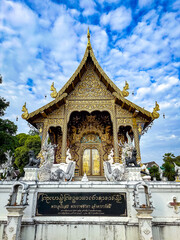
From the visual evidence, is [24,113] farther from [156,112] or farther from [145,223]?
[145,223]

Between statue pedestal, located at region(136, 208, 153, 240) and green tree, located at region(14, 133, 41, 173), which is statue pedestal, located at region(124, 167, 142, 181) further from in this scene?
green tree, located at region(14, 133, 41, 173)

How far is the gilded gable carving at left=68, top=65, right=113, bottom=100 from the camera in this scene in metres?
10.2

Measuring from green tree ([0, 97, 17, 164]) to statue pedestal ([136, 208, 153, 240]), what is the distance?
9466 millimetres

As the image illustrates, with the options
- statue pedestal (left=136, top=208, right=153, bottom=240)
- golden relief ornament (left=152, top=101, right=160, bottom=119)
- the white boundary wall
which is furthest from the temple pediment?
statue pedestal (left=136, top=208, right=153, bottom=240)

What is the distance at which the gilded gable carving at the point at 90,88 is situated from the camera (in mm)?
10155

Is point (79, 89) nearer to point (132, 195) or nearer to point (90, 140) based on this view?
point (90, 140)

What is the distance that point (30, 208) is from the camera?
167 inches

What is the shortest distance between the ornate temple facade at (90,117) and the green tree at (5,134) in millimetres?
2174

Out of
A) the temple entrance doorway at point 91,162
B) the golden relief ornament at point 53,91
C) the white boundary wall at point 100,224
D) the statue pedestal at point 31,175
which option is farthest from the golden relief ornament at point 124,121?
the statue pedestal at point 31,175

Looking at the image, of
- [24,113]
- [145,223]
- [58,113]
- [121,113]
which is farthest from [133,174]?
[24,113]

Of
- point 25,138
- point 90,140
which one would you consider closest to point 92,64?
point 90,140

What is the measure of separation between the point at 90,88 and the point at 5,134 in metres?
6.17

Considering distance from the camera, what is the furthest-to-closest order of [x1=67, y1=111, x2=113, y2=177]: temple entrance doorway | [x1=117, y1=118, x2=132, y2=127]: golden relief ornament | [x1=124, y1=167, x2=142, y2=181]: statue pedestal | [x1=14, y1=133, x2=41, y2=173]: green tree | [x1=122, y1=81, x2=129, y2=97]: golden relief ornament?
1. [x1=14, y1=133, x2=41, y2=173]: green tree
2. [x1=67, y1=111, x2=113, y2=177]: temple entrance doorway
3. [x1=122, y1=81, x2=129, y2=97]: golden relief ornament
4. [x1=117, y1=118, x2=132, y2=127]: golden relief ornament
5. [x1=124, y1=167, x2=142, y2=181]: statue pedestal

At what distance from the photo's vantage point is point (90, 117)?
11.2 meters
